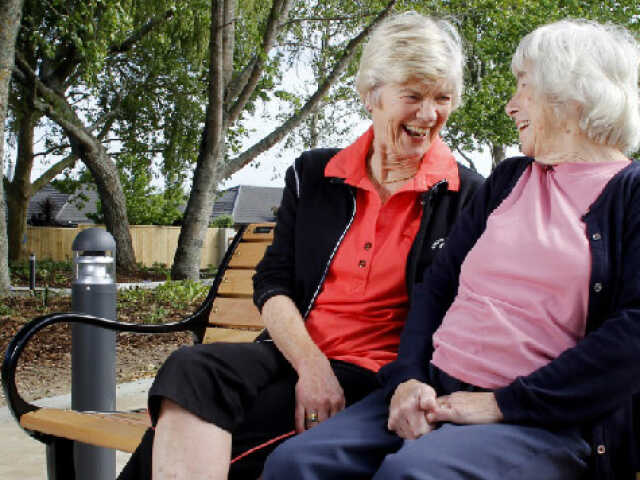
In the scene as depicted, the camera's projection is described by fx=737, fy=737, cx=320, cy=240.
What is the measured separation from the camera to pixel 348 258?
7.68 feet

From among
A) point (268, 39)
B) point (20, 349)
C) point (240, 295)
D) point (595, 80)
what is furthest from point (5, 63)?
point (595, 80)

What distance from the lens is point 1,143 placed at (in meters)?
9.20

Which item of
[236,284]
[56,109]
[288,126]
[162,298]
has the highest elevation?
[56,109]

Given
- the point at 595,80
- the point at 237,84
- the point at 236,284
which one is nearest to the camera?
the point at 595,80

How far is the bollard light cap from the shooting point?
3.35m

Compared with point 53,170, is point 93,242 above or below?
below

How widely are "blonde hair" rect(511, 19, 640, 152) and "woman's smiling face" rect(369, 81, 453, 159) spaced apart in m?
0.52

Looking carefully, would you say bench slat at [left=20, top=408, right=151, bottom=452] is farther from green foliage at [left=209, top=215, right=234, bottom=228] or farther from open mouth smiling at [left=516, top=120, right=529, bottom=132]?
green foliage at [left=209, top=215, right=234, bottom=228]

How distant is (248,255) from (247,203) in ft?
168

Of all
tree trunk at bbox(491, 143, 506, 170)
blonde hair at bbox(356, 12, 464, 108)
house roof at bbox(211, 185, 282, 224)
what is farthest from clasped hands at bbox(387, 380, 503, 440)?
house roof at bbox(211, 185, 282, 224)

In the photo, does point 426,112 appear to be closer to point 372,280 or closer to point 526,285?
point 372,280

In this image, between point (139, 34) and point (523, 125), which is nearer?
point (523, 125)

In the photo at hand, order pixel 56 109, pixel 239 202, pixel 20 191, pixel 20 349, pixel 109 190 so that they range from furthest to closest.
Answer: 1. pixel 239 202
2. pixel 20 191
3. pixel 109 190
4. pixel 56 109
5. pixel 20 349

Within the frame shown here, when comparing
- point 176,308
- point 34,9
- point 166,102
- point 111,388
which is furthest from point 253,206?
point 111,388
